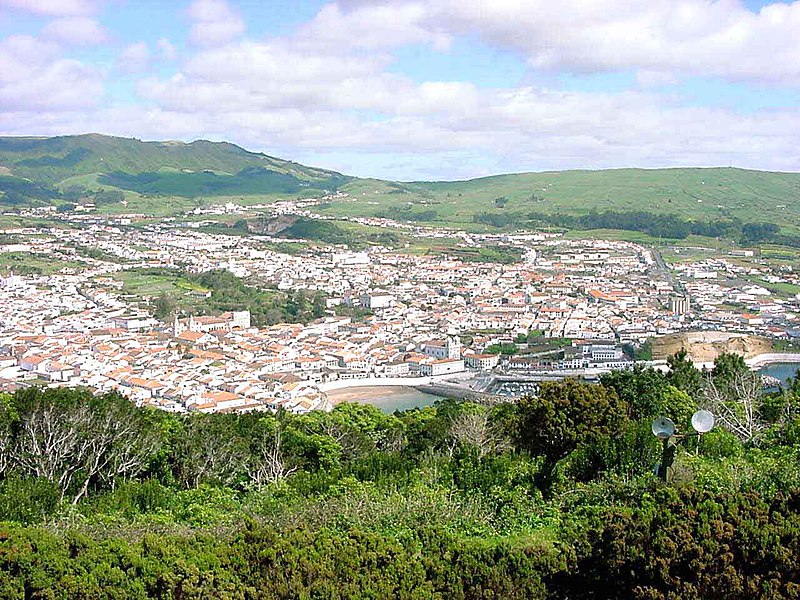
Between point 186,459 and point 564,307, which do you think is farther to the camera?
point 564,307

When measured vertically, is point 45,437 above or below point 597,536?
below

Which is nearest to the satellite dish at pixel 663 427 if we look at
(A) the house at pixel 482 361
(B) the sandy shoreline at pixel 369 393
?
(B) the sandy shoreline at pixel 369 393

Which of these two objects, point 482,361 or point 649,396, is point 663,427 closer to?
point 649,396

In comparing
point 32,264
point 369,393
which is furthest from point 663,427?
point 32,264

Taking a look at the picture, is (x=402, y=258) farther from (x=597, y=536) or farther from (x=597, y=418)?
(x=597, y=536)

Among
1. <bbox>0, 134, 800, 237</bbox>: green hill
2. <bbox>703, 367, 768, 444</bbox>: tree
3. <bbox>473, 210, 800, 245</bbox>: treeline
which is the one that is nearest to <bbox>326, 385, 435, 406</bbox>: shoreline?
<bbox>703, 367, 768, 444</bbox>: tree

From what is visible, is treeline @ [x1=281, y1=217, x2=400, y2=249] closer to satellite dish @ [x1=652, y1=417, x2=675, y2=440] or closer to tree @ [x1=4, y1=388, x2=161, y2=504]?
tree @ [x1=4, y1=388, x2=161, y2=504]

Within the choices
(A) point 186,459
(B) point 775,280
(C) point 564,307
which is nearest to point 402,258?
(C) point 564,307
